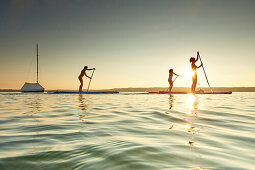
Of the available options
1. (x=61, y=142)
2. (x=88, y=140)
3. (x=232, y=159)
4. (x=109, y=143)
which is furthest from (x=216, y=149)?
(x=61, y=142)

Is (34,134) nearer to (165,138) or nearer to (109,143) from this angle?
(109,143)

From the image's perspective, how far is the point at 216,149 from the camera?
5.77ft

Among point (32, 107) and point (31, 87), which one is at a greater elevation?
point (31, 87)

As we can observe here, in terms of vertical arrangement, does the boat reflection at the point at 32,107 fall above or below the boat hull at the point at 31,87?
below

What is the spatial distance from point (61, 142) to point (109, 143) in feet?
1.86

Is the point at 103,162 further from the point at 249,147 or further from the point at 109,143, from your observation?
the point at 249,147

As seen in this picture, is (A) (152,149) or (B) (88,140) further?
(B) (88,140)

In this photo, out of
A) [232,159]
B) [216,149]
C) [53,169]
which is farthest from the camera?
[216,149]

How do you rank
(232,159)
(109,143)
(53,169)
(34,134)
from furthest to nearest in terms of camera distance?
(34,134) < (109,143) < (232,159) < (53,169)

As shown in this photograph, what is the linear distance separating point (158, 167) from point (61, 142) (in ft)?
4.01

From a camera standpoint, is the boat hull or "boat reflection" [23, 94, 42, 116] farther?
the boat hull

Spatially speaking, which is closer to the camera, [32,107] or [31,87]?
[32,107]

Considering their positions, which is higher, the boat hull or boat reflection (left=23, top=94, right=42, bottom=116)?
the boat hull

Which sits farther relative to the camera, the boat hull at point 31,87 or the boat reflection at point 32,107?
the boat hull at point 31,87
